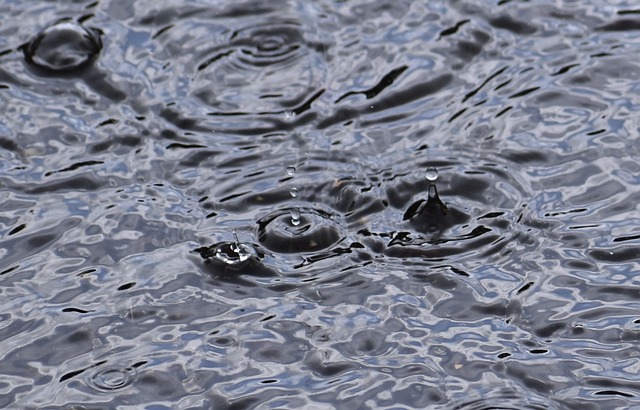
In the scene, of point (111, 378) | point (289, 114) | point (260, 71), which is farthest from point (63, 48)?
point (111, 378)

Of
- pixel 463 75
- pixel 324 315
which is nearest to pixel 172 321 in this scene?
pixel 324 315

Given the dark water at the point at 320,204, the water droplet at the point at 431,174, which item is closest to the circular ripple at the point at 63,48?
the dark water at the point at 320,204

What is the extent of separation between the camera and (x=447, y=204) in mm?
4516

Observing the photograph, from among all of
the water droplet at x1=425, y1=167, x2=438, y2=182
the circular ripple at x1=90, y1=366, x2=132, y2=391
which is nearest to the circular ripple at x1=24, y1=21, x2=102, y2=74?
the water droplet at x1=425, y1=167, x2=438, y2=182

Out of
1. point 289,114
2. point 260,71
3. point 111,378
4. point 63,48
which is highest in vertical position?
point 63,48

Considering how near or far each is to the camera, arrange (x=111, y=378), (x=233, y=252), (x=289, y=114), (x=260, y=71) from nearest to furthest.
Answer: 1. (x=111, y=378)
2. (x=233, y=252)
3. (x=289, y=114)
4. (x=260, y=71)

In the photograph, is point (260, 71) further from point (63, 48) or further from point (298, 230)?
point (298, 230)

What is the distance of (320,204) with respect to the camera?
458 centimetres

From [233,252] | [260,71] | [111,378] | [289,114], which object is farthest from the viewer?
[260,71]

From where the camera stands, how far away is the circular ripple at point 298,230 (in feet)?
14.4

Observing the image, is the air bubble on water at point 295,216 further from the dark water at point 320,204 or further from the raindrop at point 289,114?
the raindrop at point 289,114

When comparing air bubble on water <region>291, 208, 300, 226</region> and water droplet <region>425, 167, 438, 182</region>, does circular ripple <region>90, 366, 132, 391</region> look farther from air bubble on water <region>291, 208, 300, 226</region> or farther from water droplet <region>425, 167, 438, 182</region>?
water droplet <region>425, 167, 438, 182</region>

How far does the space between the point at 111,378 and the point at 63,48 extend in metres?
2.15

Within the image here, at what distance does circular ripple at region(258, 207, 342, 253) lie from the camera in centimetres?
439
